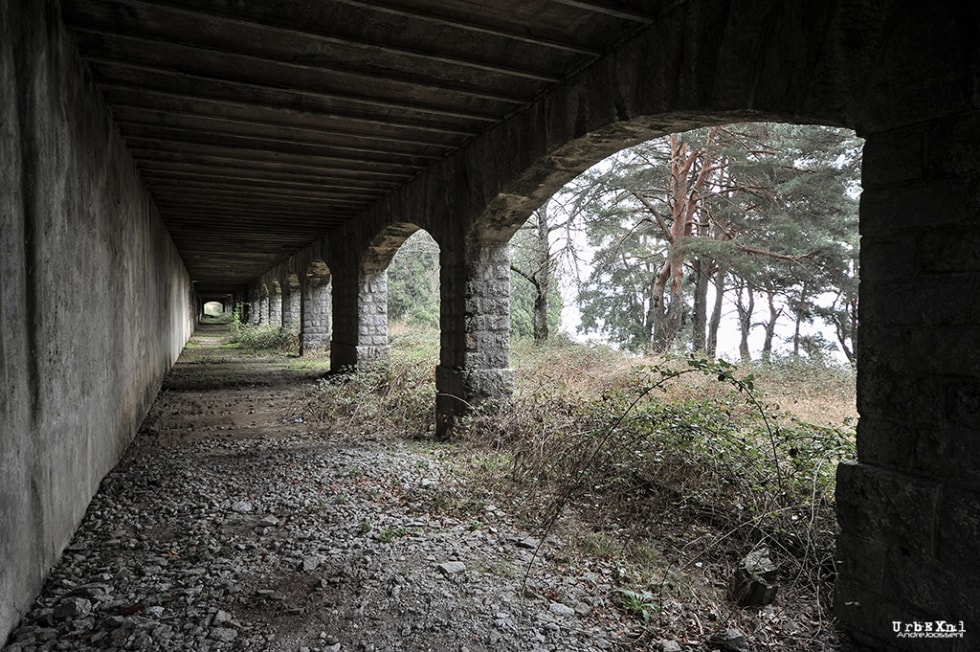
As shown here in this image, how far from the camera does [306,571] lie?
2.94m

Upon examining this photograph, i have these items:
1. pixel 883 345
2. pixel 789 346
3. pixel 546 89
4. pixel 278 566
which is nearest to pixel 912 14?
pixel 883 345

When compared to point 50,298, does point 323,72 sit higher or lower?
higher

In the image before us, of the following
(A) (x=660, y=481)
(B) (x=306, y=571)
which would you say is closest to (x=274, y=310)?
(B) (x=306, y=571)

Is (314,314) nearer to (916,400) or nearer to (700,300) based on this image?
(700,300)

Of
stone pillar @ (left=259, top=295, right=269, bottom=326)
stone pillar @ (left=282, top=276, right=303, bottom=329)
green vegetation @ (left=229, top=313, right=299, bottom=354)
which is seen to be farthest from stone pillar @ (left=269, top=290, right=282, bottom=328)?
green vegetation @ (left=229, top=313, right=299, bottom=354)

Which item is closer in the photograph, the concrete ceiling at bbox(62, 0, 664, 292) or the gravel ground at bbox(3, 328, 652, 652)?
the gravel ground at bbox(3, 328, 652, 652)

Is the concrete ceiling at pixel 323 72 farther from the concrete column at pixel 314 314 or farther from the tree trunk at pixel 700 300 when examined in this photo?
the tree trunk at pixel 700 300

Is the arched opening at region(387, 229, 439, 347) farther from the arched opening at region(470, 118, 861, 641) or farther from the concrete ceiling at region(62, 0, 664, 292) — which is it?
the concrete ceiling at region(62, 0, 664, 292)

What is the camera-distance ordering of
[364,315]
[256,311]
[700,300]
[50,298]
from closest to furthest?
1. [50,298]
2. [364,315]
3. [700,300]
4. [256,311]

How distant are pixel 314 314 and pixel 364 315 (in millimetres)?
4979

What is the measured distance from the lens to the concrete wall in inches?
91.3

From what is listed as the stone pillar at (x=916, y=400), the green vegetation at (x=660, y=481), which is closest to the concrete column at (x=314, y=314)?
the green vegetation at (x=660, y=481)

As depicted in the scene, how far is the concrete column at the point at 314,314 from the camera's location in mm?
13891

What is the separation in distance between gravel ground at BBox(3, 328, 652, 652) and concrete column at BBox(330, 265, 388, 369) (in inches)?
191
